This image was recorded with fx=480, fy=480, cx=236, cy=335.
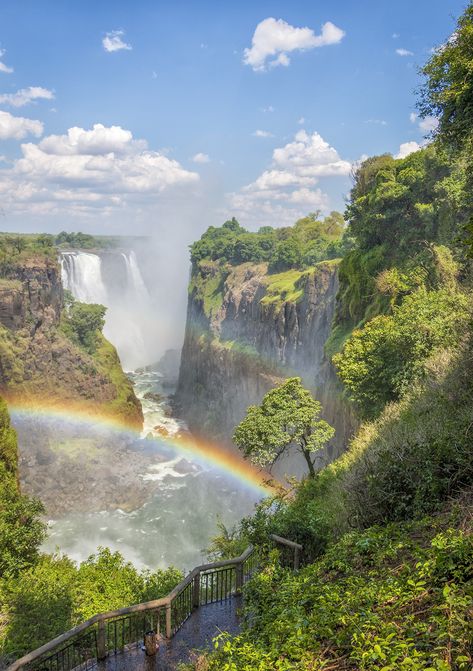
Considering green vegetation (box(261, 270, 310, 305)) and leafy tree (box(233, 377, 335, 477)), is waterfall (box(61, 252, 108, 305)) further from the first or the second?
leafy tree (box(233, 377, 335, 477))

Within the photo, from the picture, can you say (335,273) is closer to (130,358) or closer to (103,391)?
(103,391)

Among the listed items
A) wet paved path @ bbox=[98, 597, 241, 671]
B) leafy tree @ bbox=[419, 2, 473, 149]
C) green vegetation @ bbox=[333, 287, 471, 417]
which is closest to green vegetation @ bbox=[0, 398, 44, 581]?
wet paved path @ bbox=[98, 597, 241, 671]

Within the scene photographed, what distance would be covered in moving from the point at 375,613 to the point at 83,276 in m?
80.9

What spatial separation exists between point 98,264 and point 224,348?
3266 centimetres

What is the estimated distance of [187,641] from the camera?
1007 cm

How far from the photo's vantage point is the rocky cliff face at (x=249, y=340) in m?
47.3

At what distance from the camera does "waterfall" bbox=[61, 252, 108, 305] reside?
77.6 meters

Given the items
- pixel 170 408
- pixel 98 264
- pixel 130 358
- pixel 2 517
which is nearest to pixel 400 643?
pixel 2 517

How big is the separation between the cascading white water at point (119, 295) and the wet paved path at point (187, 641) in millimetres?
72023

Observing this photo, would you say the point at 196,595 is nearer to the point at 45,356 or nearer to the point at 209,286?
the point at 45,356

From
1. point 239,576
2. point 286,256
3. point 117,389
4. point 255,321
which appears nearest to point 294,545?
point 239,576

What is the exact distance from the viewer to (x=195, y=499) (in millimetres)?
47062

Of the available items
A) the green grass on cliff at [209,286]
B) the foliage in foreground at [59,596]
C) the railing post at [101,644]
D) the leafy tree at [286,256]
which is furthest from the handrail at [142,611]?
the green grass on cliff at [209,286]

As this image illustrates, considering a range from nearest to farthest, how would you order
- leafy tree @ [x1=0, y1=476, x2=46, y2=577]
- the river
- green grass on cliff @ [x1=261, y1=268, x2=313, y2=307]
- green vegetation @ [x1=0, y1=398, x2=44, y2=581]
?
1. leafy tree @ [x1=0, y1=476, x2=46, y2=577]
2. green vegetation @ [x1=0, y1=398, x2=44, y2=581]
3. the river
4. green grass on cliff @ [x1=261, y1=268, x2=313, y2=307]
